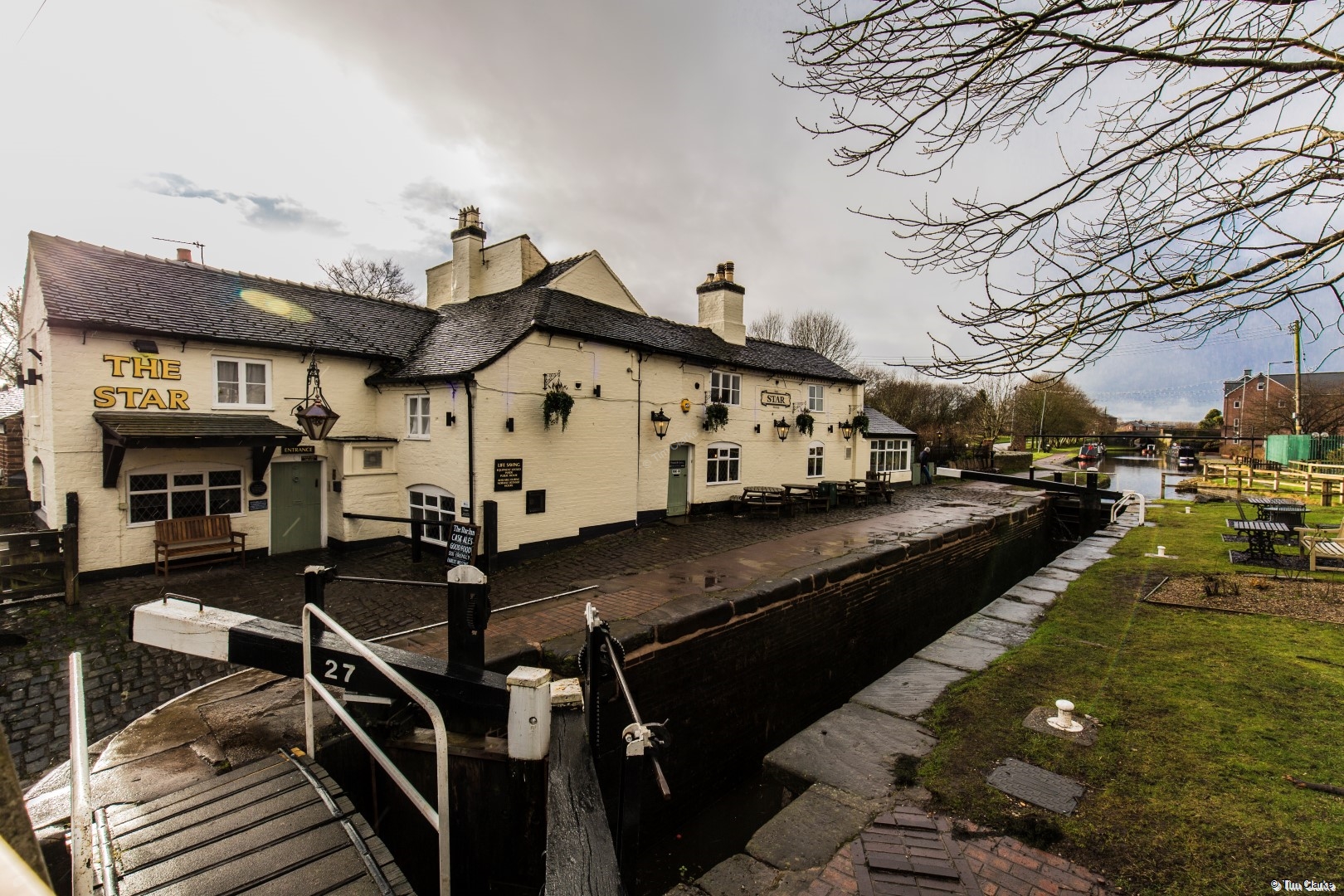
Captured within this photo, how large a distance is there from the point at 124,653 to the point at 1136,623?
526 inches

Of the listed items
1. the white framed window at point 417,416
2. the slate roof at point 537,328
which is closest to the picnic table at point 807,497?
the slate roof at point 537,328

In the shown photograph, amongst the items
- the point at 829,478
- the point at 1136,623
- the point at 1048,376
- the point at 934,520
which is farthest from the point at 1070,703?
the point at 829,478

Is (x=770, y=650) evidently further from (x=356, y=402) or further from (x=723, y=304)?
(x=723, y=304)

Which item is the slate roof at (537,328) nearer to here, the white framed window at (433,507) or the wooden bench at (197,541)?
the white framed window at (433,507)

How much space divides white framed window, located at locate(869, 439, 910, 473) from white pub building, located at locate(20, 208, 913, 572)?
10444 mm

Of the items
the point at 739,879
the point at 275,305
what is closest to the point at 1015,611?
the point at 739,879

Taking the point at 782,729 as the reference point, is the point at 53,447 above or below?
above

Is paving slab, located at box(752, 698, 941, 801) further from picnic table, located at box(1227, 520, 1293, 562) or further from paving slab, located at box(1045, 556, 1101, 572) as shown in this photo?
picnic table, located at box(1227, 520, 1293, 562)

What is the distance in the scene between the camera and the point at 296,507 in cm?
1270

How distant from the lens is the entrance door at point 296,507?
1238 centimetres

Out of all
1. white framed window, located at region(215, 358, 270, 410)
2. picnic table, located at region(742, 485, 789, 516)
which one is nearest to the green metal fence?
picnic table, located at region(742, 485, 789, 516)

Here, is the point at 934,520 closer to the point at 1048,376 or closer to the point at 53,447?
the point at 1048,376

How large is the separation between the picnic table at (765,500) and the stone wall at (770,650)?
5.92 meters

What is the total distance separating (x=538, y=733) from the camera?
3.27 meters
